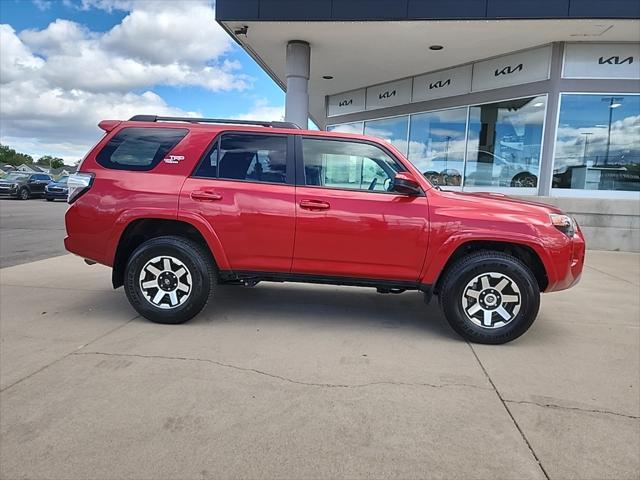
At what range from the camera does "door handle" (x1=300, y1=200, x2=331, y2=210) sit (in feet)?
14.0

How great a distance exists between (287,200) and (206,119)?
4.18 ft

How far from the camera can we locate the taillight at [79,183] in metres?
4.46

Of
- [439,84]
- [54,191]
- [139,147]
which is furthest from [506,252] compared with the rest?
[54,191]

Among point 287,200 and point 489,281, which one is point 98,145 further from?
point 489,281

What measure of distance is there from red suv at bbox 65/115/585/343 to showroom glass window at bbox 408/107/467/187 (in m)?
8.54

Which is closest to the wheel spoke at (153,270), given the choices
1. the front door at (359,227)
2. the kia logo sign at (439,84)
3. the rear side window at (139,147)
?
the rear side window at (139,147)

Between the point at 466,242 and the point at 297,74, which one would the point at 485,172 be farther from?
the point at 466,242

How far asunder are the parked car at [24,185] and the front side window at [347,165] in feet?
→ 89.1

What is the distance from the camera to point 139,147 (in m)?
4.58

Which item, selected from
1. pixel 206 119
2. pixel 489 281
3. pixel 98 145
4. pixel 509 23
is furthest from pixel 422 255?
pixel 509 23

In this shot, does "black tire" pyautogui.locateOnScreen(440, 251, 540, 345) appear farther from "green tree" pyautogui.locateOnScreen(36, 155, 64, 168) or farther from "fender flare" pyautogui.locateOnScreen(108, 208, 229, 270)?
"green tree" pyautogui.locateOnScreen(36, 155, 64, 168)

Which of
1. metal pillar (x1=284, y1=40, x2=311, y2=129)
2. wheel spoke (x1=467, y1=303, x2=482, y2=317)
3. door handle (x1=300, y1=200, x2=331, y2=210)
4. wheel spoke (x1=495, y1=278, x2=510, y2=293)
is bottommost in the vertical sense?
wheel spoke (x1=467, y1=303, x2=482, y2=317)

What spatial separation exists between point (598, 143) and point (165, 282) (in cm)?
1052

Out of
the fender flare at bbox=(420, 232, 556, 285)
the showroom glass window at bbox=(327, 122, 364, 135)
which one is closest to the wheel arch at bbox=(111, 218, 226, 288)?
the fender flare at bbox=(420, 232, 556, 285)
